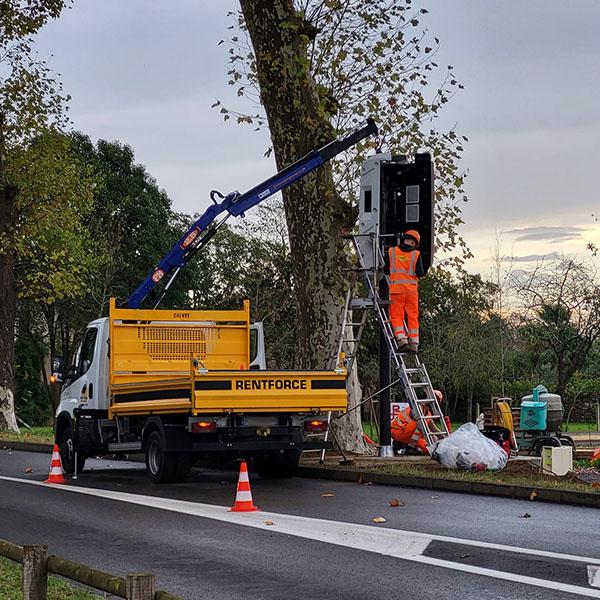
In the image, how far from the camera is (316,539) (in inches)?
418

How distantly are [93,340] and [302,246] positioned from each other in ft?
12.2

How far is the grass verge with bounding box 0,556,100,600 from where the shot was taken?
7875 millimetres

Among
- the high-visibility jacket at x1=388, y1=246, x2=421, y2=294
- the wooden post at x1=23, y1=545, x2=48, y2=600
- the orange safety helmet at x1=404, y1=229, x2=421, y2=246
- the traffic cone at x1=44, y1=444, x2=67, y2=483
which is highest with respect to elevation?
the orange safety helmet at x1=404, y1=229, x2=421, y2=246

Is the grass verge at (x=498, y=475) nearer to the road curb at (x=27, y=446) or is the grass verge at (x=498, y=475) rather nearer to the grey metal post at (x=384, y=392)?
the grey metal post at (x=384, y=392)

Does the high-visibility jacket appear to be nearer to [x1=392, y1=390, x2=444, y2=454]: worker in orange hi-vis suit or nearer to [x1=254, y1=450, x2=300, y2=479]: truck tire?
[x1=254, y1=450, x2=300, y2=479]: truck tire

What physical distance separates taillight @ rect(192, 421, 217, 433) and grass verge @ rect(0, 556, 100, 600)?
6700 mm

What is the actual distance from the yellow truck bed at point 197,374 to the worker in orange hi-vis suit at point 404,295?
1636 mm

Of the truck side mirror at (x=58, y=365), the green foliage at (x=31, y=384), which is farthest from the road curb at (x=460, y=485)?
the green foliage at (x=31, y=384)

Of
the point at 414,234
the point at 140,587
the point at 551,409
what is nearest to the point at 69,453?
the point at 414,234

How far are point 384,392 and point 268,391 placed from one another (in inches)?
77.3

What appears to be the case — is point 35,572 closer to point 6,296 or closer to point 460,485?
point 460,485

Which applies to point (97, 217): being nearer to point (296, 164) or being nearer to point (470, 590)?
point (296, 164)

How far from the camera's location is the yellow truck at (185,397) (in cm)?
1575

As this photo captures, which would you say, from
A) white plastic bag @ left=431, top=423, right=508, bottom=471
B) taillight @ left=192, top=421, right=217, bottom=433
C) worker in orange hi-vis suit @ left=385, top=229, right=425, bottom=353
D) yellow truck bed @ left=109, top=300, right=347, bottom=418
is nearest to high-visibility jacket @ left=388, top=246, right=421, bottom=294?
worker in orange hi-vis suit @ left=385, top=229, right=425, bottom=353
